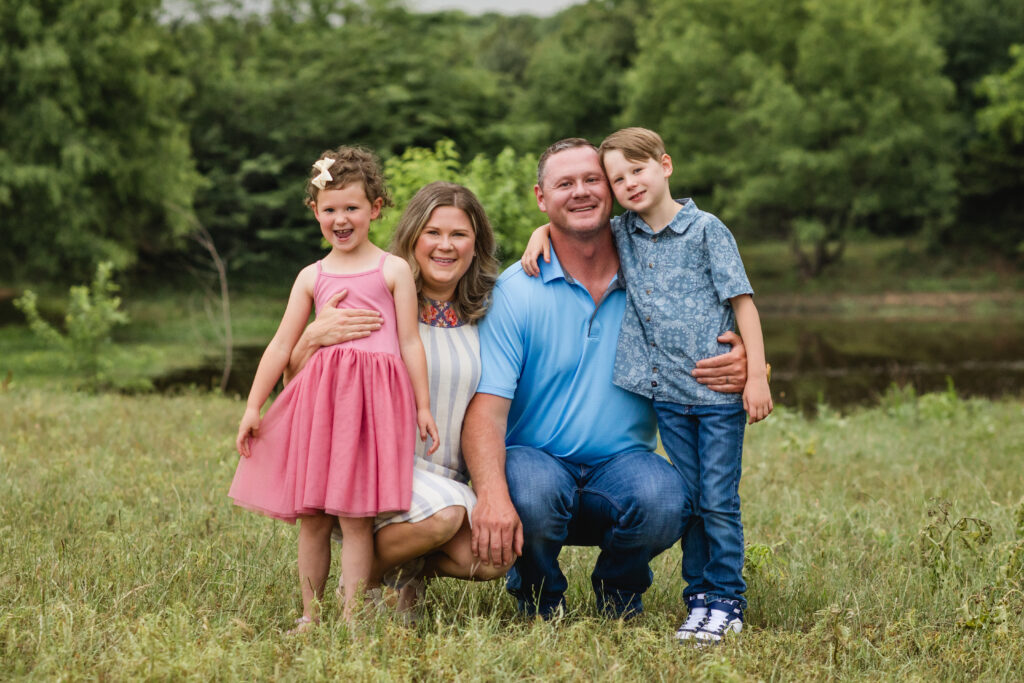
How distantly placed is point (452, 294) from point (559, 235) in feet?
1.52

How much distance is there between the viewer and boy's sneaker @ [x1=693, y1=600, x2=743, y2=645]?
9.89ft

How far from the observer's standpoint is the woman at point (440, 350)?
9.89 feet

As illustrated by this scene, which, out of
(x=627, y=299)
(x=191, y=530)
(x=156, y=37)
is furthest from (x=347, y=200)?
(x=156, y=37)

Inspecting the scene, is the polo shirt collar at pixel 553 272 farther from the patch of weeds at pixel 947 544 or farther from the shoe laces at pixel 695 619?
the patch of weeds at pixel 947 544

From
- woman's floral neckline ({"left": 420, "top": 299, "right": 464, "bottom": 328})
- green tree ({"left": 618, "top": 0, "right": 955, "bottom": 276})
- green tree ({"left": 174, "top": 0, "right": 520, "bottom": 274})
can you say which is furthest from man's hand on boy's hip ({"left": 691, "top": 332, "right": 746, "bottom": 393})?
green tree ({"left": 618, "top": 0, "right": 955, "bottom": 276})

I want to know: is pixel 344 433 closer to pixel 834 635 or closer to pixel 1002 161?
pixel 834 635

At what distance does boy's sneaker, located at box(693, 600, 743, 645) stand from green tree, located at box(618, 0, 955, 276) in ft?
80.2

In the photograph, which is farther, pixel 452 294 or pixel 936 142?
pixel 936 142

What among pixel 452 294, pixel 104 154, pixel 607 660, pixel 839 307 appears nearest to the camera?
pixel 607 660

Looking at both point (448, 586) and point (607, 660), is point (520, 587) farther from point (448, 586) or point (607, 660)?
point (607, 660)

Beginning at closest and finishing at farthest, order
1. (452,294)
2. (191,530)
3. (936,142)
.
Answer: (452,294)
(191,530)
(936,142)

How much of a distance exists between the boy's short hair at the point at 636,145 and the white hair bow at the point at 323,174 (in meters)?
0.95

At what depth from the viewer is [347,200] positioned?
3092mm

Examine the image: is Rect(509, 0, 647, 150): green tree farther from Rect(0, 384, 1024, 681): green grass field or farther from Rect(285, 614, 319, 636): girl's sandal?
Rect(285, 614, 319, 636): girl's sandal
